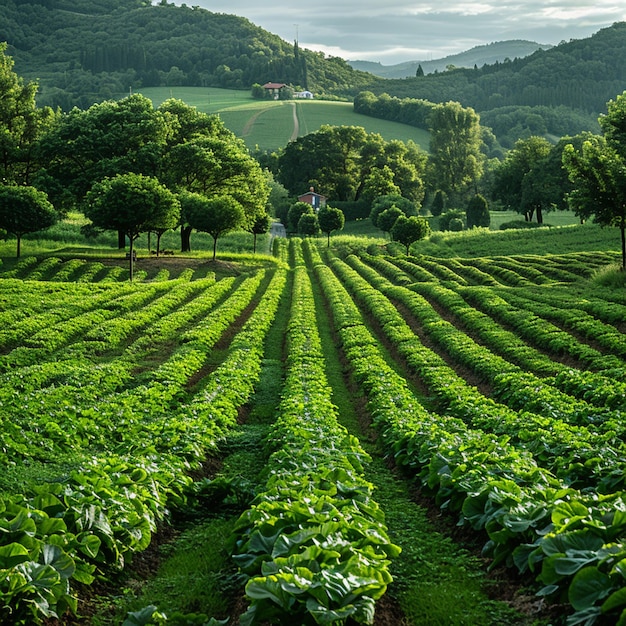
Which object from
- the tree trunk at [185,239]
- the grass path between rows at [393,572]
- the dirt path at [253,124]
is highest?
the dirt path at [253,124]

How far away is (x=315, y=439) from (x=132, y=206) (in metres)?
38.6

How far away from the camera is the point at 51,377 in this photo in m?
19.8

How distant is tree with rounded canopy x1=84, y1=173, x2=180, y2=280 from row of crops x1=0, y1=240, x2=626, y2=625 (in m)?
13.6

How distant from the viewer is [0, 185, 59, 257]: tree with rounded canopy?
159 ft

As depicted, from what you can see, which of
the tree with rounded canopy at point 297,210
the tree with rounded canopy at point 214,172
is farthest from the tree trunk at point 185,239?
the tree with rounded canopy at point 297,210

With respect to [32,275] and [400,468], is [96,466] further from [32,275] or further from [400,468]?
[32,275]

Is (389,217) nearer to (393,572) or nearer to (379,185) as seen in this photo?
(379,185)

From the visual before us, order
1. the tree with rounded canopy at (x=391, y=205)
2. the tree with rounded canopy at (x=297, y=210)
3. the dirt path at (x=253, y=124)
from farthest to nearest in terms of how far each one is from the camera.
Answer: the dirt path at (x=253, y=124)
the tree with rounded canopy at (x=297, y=210)
the tree with rounded canopy at (x=391, y=205)

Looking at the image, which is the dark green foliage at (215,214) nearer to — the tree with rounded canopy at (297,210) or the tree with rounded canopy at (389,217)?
the tree with rounded canopy at (389,217)

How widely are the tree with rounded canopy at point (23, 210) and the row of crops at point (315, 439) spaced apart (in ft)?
52.5

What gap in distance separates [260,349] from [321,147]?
98.9 meters

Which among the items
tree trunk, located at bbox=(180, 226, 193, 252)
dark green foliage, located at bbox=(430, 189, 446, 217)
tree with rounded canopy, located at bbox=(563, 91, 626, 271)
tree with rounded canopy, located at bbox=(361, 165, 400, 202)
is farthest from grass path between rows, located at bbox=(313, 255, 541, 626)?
dark green foliage, located at bbox=(430, 189, 446, 217)

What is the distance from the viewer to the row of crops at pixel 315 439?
21.2ft

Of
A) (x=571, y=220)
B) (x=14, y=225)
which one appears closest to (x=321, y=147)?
(x=571, y=220)
